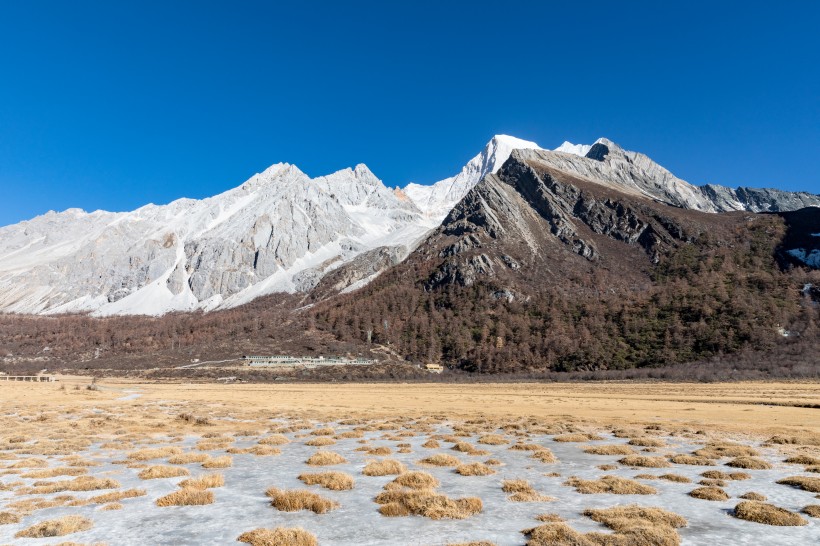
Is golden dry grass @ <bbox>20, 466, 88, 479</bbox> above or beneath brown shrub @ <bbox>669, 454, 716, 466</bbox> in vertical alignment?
beneath

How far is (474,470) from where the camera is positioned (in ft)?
65.5

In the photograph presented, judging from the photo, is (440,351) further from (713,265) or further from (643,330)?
(713,265)

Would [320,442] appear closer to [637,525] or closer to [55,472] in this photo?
[55,472]

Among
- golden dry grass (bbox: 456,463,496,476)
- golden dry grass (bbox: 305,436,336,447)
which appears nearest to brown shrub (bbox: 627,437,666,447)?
golden dry grass (bbox: 456,463,496,476)

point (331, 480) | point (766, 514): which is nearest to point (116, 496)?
point (331, 480)

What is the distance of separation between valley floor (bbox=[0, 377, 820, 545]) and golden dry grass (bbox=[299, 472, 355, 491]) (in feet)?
0.27

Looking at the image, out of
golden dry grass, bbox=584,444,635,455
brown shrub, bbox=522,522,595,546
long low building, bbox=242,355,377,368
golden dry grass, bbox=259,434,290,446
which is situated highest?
brown shrub, bbox=522,522,595,546

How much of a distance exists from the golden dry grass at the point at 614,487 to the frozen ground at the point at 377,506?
35cm

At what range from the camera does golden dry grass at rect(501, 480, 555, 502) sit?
50.9 feet

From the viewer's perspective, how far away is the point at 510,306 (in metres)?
186

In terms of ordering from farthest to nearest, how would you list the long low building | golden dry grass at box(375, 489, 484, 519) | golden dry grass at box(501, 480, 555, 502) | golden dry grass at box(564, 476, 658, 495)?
the long low building → golden dry grass at box(564, 476, 658, 495) → golden dry grass at box(501, 480, 555, 502) → golden dry grass at box(375, 489, 484, 519)

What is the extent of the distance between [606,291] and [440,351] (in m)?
77.0

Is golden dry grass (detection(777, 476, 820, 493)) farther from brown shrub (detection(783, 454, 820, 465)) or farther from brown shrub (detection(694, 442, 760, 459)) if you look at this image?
brown shrub (detection(694, 442, 760, 459))

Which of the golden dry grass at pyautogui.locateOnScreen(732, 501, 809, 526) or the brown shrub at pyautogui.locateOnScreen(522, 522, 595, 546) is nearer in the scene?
the brown shrub at pyautogui.locateOnScreen(522, 522, 595, 546)
